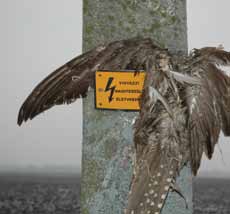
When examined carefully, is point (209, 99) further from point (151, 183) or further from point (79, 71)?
point (79, 71)

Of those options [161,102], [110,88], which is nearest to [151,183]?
→ [161,102]

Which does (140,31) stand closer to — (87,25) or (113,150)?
(87,25)

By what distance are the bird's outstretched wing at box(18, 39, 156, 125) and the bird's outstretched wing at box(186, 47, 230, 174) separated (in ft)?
0.66

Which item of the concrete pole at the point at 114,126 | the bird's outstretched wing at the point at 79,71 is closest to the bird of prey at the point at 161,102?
the bird's outstretched wing at the point at 79,71

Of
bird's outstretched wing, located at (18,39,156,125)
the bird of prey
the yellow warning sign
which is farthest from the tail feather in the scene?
bird's outstretched wing, located at (18,39,156,125)

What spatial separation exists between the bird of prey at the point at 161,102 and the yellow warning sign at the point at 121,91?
4 cm

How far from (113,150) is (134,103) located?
0.64 ft

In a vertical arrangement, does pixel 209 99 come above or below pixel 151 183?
above

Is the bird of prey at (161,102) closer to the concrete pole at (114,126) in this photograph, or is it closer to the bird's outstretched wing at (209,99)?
the bird's outstretched wing at (209,99)

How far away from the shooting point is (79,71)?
1884 millimetres

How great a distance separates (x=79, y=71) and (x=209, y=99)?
1.59 feet

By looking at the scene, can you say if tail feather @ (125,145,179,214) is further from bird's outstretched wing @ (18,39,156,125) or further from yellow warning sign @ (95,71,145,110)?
bird's outstretched wing @ (18,39,156,125)

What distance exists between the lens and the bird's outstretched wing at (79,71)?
1846mm

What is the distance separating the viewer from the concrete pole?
1.92 meters
